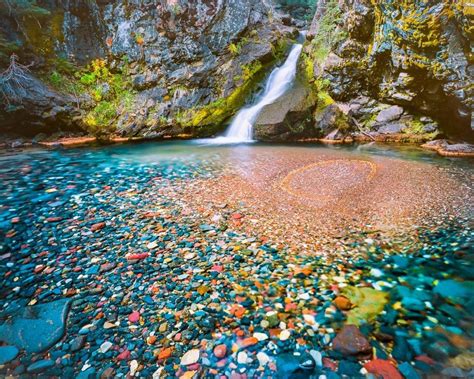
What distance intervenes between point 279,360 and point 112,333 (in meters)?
1.42

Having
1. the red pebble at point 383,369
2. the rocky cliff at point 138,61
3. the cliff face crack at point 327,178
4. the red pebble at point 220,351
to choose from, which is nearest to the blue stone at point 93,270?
the red pebble at point 220,351

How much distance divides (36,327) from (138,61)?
14.7m

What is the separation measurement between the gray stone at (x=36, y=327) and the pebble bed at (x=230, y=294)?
0.06 m

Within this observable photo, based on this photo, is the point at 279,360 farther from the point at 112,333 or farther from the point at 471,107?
the point at 471,107

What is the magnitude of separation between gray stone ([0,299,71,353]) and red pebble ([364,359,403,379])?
2.52 meters

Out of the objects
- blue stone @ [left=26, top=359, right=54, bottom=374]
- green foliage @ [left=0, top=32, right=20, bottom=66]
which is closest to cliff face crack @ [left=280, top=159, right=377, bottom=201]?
blue stone @ [left=26, top=359, right=54, bottom=374]

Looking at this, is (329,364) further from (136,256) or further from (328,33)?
(328,33)

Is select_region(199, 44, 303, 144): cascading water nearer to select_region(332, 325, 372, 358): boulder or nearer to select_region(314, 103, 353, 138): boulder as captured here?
select_region(314, 103, 353, 138): boulder

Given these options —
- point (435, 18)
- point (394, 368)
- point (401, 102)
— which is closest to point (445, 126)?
point (401, 102)

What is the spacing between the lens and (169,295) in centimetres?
271

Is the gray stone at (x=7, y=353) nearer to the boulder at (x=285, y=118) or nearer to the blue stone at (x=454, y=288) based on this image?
the blue stone at (x=454, y=288)

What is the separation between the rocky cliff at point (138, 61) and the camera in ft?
40.6

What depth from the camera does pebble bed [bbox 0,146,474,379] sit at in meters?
2.03

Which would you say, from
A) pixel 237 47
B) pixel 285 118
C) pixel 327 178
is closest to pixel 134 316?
pixel 327 178
